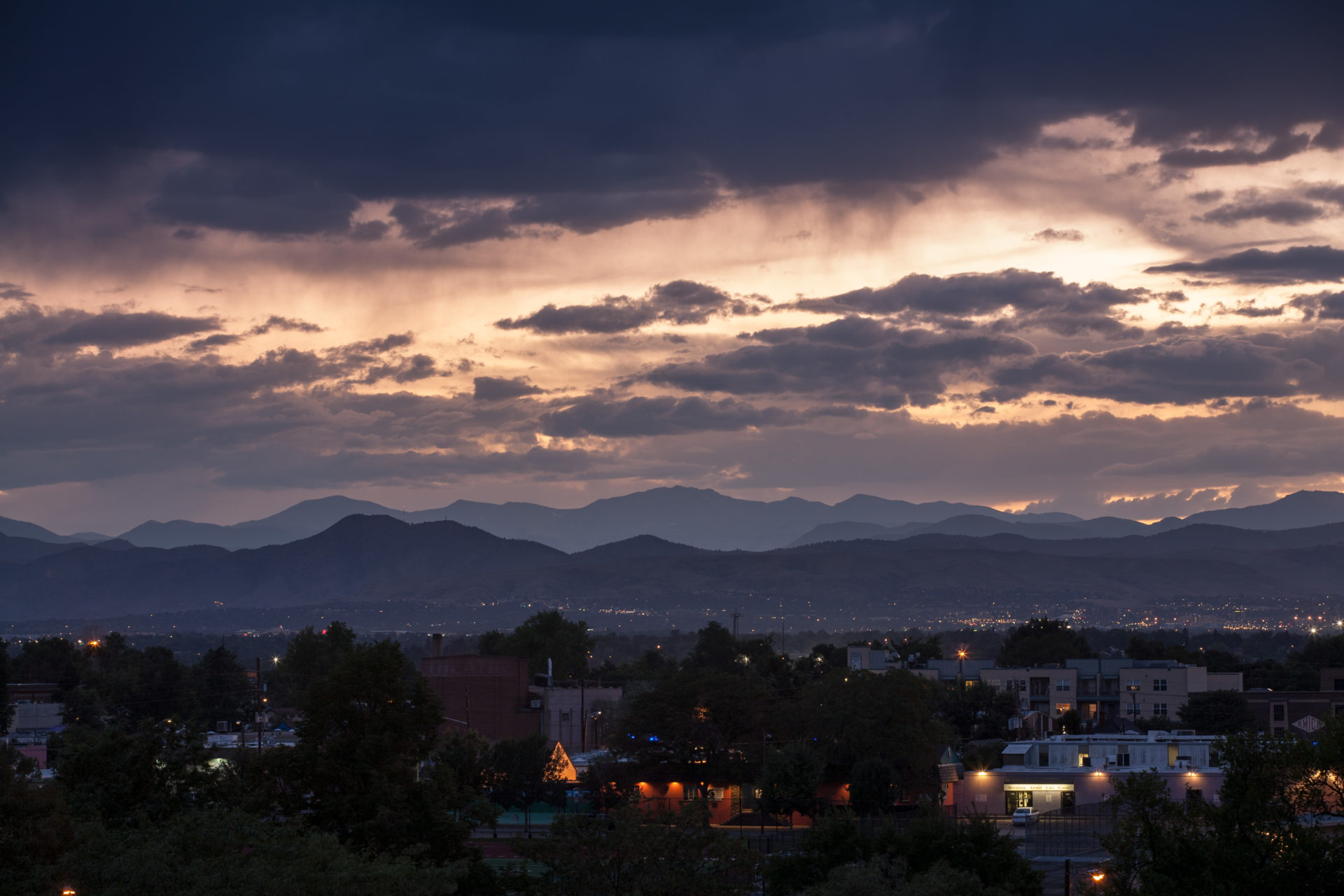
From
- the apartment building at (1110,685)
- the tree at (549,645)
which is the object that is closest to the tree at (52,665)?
the tree at (549,645)

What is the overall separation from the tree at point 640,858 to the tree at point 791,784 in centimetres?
3990

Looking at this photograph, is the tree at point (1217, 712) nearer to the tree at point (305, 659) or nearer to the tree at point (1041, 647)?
the tree at point (1041, 647)

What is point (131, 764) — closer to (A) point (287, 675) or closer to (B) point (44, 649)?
(A) point (287, 675)

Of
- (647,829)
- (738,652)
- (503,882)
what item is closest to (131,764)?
(503,882)

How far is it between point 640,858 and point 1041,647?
453 feet

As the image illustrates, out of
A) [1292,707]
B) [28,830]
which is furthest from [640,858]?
[1292,707]

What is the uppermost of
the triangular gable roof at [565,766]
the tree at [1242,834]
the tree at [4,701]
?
the tree at [1242,834]

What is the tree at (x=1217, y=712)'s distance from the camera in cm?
11069

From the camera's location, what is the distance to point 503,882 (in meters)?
38.9

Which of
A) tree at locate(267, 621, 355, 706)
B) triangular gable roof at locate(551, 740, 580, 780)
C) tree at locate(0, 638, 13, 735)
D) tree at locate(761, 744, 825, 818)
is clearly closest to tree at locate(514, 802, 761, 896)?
tree at locate(761, 744, 825, 818)

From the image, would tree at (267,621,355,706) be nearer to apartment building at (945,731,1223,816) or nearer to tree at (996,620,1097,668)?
tree at (996,620,1097,668)

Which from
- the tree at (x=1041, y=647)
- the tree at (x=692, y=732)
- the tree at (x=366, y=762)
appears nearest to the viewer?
the tree at (x=366, y=762)

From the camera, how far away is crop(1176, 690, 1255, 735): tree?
363 feet

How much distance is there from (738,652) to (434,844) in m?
131
